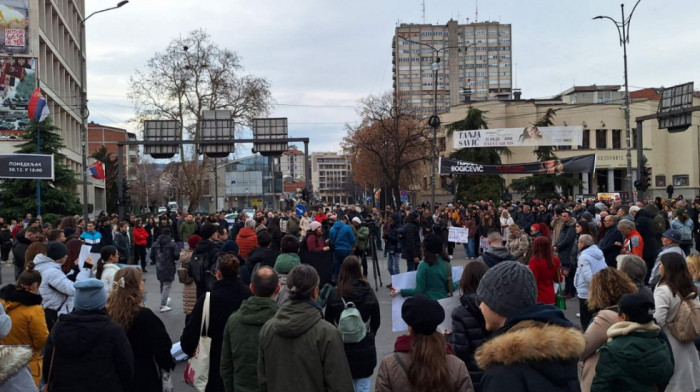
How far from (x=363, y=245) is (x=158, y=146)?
797 inches

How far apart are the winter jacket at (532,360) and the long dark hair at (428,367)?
21.3 inches

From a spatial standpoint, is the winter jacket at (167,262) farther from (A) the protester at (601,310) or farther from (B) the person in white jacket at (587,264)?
(A) the protester at (601,310)

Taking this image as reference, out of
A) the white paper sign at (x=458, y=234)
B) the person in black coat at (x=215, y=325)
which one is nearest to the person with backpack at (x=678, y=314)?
the person in black coat at (x=215, y=325)

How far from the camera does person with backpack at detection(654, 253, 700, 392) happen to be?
210 inches

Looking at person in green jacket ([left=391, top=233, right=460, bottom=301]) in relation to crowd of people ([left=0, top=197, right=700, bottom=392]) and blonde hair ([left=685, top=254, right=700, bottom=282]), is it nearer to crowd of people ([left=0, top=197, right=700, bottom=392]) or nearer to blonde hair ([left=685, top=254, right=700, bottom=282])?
crowd of people ([left=0, top=197, right=700, bottom=392])

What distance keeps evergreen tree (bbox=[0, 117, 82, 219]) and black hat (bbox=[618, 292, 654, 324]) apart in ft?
111

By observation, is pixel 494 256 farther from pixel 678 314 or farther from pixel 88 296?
pixel 88 296

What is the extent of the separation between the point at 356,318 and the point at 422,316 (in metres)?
1.71

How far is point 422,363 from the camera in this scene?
3.35 metres

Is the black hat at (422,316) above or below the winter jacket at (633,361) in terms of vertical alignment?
above

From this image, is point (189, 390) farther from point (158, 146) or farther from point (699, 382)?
point (158, 146)

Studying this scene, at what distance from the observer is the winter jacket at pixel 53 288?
677 cm

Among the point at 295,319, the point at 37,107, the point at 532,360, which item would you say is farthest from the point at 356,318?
the point at 37,107

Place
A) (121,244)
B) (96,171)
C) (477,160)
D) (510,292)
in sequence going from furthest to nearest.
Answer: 1. (477,160)
2. (96,171)
3. (121,244)
4. (510,292)
